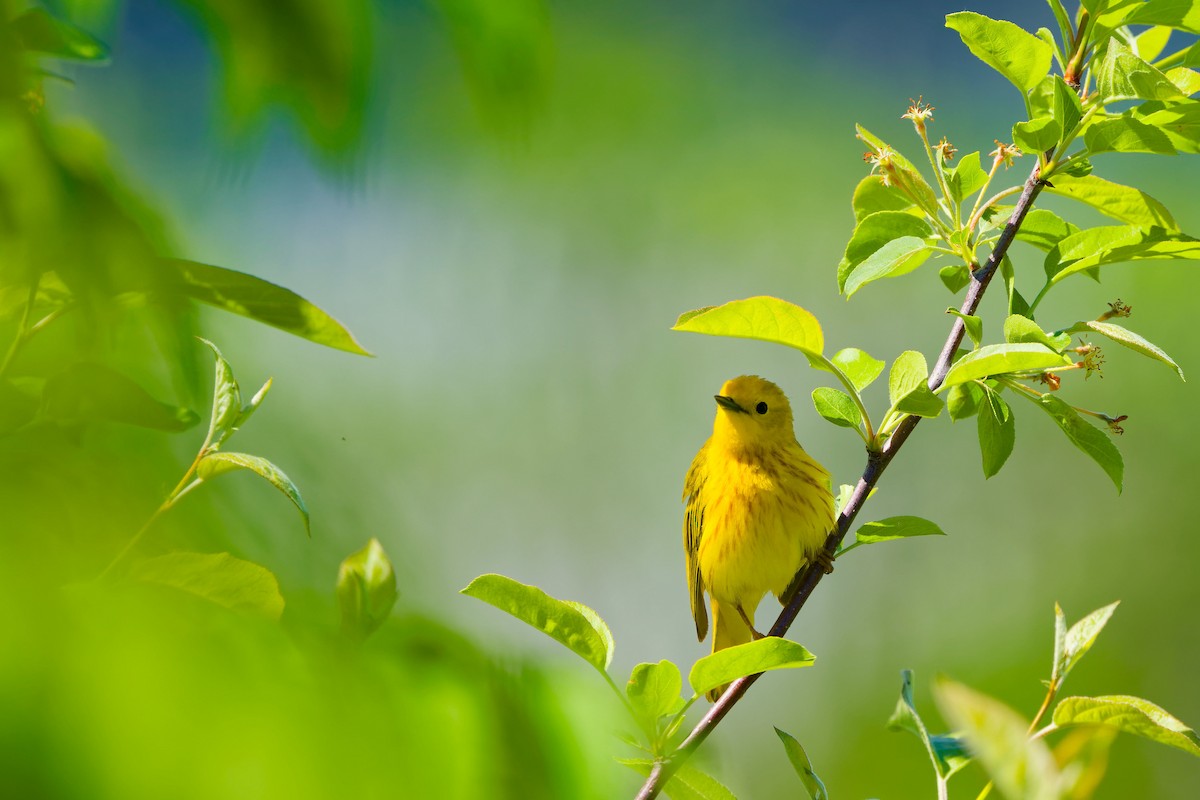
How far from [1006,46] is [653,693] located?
0.36 m

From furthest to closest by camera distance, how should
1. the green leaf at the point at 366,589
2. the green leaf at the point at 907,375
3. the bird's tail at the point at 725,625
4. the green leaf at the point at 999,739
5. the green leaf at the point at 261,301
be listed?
the bird's tail at the point at 725,625, the green leaf at the point at 907,375, the green leaf at the point at 366,589, the green leaf at the point at 261,301, the green leaf at the point at 999,739

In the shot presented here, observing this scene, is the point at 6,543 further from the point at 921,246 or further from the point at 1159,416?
the point at 1159,416

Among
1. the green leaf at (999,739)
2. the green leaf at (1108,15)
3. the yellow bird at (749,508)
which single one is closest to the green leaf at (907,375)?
the green leaf at (1108,15)

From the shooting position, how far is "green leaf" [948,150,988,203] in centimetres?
53

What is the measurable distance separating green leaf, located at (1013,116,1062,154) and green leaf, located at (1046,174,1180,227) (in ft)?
0.12

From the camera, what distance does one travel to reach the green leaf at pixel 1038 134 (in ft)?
1.56

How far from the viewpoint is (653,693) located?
43cm

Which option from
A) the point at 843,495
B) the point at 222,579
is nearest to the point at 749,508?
the point at 843,495

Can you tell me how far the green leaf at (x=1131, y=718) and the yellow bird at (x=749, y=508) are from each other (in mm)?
648

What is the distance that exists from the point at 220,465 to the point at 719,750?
0.31 m

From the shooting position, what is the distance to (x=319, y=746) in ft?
0.58

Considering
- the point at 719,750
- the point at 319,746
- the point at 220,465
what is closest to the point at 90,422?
the point at 220,465

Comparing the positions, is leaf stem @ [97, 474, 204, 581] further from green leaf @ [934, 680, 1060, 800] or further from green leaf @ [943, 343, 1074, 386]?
green leaf @ [943, 343, 1074, 386]

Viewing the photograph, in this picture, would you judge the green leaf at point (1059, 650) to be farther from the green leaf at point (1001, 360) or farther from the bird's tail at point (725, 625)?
the bird's tail at point (725, 625)
